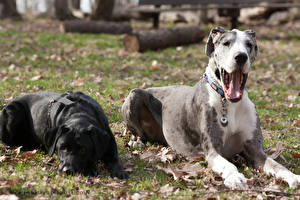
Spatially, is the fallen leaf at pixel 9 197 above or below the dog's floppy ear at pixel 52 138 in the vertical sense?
below

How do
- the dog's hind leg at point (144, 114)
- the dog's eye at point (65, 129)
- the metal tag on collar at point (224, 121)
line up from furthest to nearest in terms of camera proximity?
the dog's hind leg at point (144, 114)
the metal tag on collar at point (224, 121)
the dog's eye at point (65, 129)

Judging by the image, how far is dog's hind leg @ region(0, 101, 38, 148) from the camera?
529 cm

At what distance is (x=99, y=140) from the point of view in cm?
428

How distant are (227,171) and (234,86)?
0.94 m

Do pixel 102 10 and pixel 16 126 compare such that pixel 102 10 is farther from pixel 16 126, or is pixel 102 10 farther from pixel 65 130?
pixel 65 130

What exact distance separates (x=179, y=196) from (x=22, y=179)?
62.0 inches

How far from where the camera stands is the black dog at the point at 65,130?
4.16m

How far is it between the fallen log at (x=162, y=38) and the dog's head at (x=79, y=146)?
799 cm

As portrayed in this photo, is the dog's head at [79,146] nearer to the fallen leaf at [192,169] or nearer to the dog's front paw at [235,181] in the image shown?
the fallen leaf at [192,169]

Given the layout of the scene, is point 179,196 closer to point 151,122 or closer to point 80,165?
point 80,165

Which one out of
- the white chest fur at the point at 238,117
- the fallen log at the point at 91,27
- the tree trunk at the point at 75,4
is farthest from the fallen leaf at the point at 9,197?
the tree trunk at the point at 75,4

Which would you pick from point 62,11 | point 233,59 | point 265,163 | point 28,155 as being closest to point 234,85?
point 233,59

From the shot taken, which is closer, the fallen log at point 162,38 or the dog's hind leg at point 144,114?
the dog's hind leg at point 144,114

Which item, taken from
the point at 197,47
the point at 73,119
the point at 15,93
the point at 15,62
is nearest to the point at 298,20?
the point at 197,47
